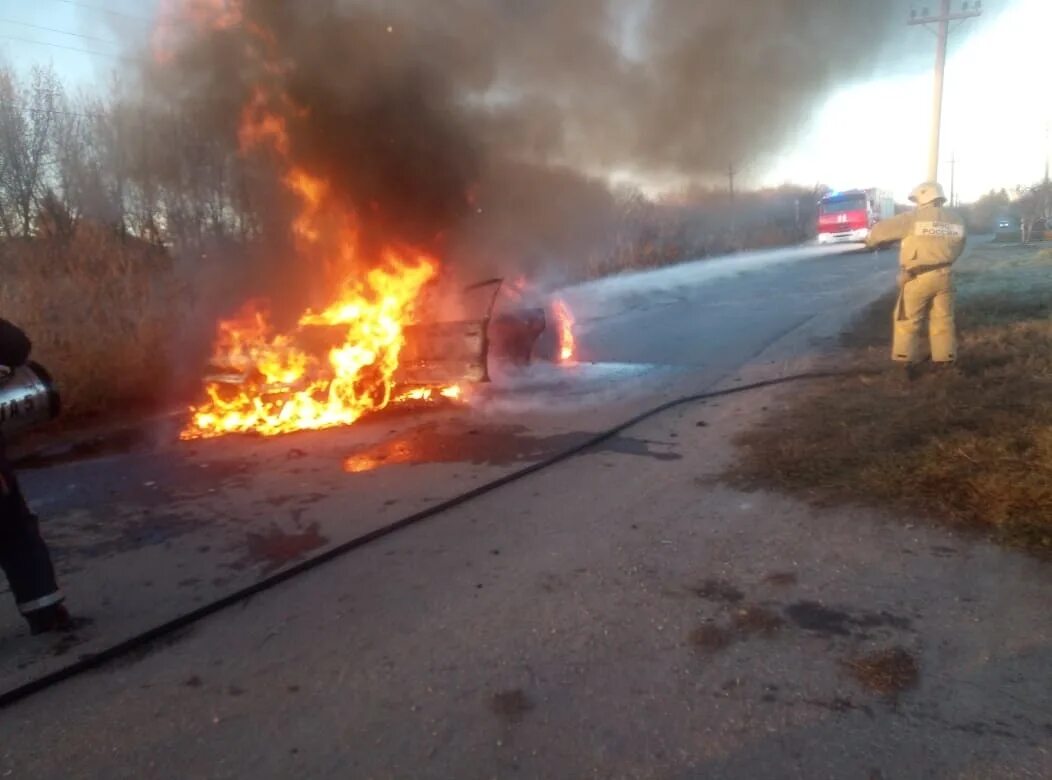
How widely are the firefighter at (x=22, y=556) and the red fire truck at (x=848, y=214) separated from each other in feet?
102

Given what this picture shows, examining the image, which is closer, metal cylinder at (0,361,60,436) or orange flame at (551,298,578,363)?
metal cylinder at (0,361,60,436)

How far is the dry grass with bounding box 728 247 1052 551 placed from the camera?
395 cm

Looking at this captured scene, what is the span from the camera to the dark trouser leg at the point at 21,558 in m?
3.17

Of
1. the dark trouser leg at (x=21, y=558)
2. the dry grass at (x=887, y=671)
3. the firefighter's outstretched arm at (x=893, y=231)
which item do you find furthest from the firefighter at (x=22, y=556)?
the firefighter's outstretched arm at (x=893, y=231)

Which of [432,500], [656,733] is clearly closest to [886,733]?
[656,733]

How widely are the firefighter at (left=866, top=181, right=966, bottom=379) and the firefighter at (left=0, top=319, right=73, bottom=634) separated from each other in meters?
6.12

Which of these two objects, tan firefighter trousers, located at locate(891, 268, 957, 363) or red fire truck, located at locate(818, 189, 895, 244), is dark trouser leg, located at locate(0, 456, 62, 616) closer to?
tan firefighter trousers, located at locate(891, 268, 957, 363)

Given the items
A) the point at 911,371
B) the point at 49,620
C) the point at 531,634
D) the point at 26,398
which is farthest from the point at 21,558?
the point at 911,371

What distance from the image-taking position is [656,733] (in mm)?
2402

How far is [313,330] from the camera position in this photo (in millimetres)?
7727

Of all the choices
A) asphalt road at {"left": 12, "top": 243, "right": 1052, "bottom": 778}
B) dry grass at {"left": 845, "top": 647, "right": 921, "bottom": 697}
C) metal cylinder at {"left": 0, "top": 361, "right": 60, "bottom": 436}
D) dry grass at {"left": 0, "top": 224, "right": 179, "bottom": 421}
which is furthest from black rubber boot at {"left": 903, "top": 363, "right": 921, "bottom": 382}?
dry grass at {"left": 0, "top": 224, "right": 179, "bottom": 421}

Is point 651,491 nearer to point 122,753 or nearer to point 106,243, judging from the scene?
point 122,753

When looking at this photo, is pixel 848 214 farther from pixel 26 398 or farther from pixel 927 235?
pixel 26 398

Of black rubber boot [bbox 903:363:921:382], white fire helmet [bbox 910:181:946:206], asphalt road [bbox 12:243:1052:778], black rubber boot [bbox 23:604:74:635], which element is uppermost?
white fire helmet [bbox 910:181:946:206]
